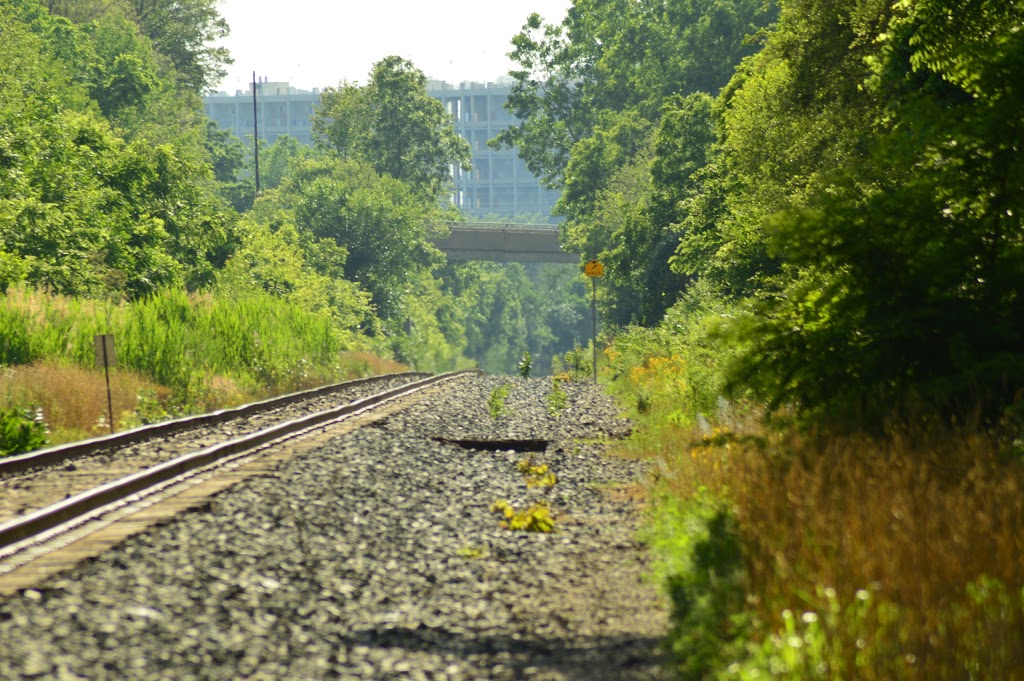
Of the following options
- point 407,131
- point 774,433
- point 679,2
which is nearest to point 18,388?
point 774,433

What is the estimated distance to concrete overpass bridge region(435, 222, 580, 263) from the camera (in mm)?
79125

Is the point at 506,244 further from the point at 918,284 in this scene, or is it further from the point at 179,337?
the point at 918,284

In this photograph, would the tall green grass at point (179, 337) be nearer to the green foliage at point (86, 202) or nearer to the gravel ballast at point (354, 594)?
the green foliage at point (86, 202)

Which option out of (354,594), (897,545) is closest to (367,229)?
(354,594)

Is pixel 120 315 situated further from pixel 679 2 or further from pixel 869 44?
pixel 679 2

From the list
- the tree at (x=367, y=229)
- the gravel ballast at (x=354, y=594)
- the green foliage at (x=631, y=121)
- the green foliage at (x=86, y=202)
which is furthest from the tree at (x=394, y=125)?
the gravel ballast at (x=354, y=594)

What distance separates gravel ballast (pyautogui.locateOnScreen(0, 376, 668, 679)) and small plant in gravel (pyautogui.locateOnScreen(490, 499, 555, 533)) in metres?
0.16

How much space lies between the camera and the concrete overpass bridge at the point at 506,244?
260 feet

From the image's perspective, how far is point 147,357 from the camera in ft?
72.7

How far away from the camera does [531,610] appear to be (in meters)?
7.19

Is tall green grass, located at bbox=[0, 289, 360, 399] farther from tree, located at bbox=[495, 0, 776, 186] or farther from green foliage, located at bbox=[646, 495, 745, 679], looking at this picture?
tree, located at bbox=[495, 0, 776, 186]

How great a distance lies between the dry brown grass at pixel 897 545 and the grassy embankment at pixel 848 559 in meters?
0.01

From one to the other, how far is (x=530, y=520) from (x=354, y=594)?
2865 mm

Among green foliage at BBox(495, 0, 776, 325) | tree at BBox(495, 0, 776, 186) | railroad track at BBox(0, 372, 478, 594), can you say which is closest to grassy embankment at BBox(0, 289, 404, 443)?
railroad track at BBox(0, 372, 478, 594)
